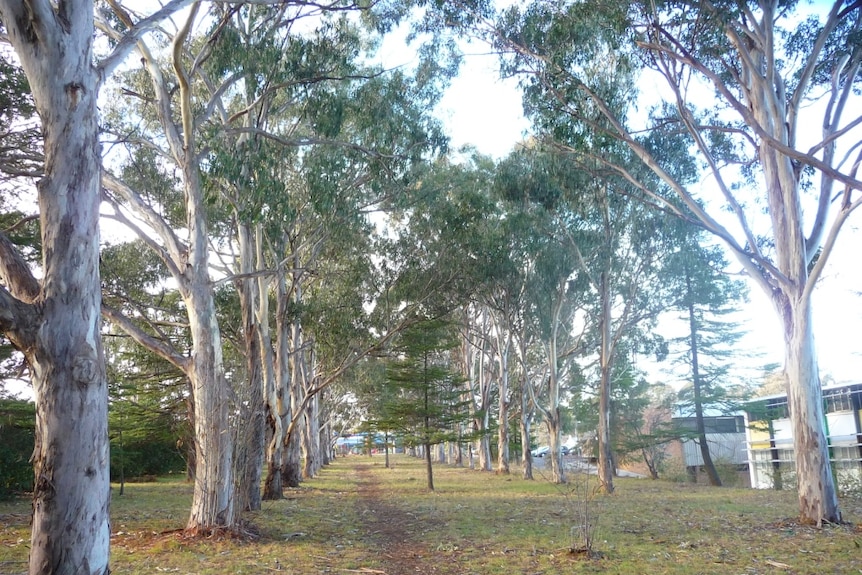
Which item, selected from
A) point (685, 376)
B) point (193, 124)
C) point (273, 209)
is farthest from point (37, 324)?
point (685, 376)

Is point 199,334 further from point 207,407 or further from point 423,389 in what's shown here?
point 423,389

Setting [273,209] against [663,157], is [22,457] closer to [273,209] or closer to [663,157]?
[273,209]

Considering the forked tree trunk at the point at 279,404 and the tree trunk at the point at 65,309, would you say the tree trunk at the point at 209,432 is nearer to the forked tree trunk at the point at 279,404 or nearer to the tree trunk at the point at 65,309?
the tree trunk at the point at 65,309

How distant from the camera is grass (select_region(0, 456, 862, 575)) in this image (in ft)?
23.7

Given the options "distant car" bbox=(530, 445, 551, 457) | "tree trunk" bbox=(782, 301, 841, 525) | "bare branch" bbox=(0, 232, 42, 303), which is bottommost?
"distant car" bbox=(530, 445, 551, 457)

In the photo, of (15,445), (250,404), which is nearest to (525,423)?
(15,445)

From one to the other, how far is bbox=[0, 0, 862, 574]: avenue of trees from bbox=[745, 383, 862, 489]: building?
4.85 metres

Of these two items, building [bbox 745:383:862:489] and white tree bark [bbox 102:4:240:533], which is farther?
building [bbox 745:383:862:489]

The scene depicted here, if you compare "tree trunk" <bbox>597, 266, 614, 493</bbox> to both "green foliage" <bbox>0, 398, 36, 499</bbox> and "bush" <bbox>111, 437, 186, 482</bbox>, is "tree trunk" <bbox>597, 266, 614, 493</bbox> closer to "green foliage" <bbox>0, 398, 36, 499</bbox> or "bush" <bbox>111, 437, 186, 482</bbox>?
"green foliage" <bbox>0, 398, 36, 499</bbox>

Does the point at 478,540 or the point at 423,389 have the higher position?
the point at 423,389

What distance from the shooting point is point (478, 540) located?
9.16 metres

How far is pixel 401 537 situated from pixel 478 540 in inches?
50.4

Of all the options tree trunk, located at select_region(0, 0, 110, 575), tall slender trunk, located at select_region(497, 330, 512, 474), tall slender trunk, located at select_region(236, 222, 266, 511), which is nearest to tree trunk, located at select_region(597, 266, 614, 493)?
tall slender trunk, located at select_region(497, 330, 512, 474)

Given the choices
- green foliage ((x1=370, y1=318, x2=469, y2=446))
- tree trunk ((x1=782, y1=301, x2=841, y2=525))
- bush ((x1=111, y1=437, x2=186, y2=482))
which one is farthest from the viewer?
bush ((x1=111, y1=437, x2=186, y2=482))
